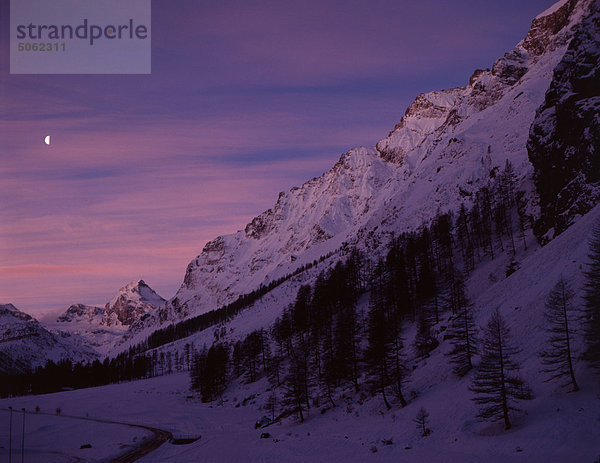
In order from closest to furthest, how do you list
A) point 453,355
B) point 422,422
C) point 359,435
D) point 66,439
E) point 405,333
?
point 422,422 → point 359,435 → point 453,355 → point 66,439 → point 405,333

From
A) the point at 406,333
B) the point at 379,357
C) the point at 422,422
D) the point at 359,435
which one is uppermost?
the point at 406,333

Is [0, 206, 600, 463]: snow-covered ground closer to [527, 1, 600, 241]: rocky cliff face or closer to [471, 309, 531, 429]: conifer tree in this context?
[471, 309, 531, 429]: conifer tree

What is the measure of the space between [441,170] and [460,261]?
10419 cm

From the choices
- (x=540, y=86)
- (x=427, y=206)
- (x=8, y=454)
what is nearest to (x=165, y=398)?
(x=8, y=454)

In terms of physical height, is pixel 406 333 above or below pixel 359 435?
above

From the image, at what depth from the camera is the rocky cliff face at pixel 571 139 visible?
70.8m

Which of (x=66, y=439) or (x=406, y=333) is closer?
(x=66, y=439)

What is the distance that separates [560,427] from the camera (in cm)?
2983

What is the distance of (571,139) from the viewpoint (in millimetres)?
76625

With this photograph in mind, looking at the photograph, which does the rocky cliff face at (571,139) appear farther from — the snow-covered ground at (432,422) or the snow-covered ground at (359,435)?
the snow-covered ground at (359,435)

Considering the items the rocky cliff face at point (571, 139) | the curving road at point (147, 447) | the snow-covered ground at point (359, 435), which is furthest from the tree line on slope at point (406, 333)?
the curving road at point (147, 447)

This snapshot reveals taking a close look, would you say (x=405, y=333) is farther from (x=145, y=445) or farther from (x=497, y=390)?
(x=497, y=390)

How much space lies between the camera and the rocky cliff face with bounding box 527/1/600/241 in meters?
70.8

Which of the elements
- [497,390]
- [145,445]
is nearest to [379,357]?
[497,390]
